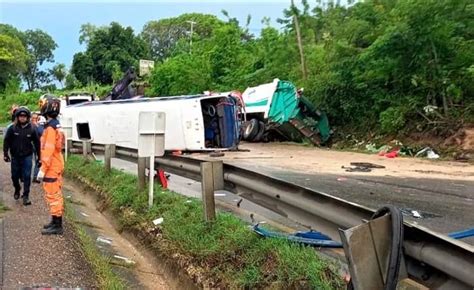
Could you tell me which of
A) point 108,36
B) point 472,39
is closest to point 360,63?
point 472,39

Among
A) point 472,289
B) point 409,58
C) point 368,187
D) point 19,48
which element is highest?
point 19,48

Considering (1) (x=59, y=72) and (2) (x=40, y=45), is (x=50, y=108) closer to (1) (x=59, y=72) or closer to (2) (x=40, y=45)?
(1) (x=59, y=72)

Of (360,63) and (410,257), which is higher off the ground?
(360,63)

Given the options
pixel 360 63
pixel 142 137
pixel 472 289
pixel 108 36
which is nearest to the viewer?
pixel 472 289

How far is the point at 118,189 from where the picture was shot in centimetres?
985

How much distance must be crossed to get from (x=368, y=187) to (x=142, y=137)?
193 inches

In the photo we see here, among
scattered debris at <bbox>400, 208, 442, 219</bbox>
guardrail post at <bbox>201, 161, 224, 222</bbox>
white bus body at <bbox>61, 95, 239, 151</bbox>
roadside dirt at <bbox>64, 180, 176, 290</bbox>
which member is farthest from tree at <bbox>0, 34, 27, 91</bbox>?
guardrail post at <bbox>201, 161, 224, 222</bbox>

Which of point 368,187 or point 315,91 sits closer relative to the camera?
point 368,187

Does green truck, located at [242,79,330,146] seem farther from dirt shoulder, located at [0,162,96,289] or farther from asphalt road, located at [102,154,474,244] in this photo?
dirt shoulder, located at [0,162,96,289]

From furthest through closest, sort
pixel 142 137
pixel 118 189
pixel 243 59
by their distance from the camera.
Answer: pixel 243 59, pixel 118 189, pixel 142 137

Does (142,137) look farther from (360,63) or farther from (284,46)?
(284,46)

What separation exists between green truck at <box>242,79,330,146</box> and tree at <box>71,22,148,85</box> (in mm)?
40805

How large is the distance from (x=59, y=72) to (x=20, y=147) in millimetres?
81535

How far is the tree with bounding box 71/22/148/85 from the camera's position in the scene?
6366 cm
